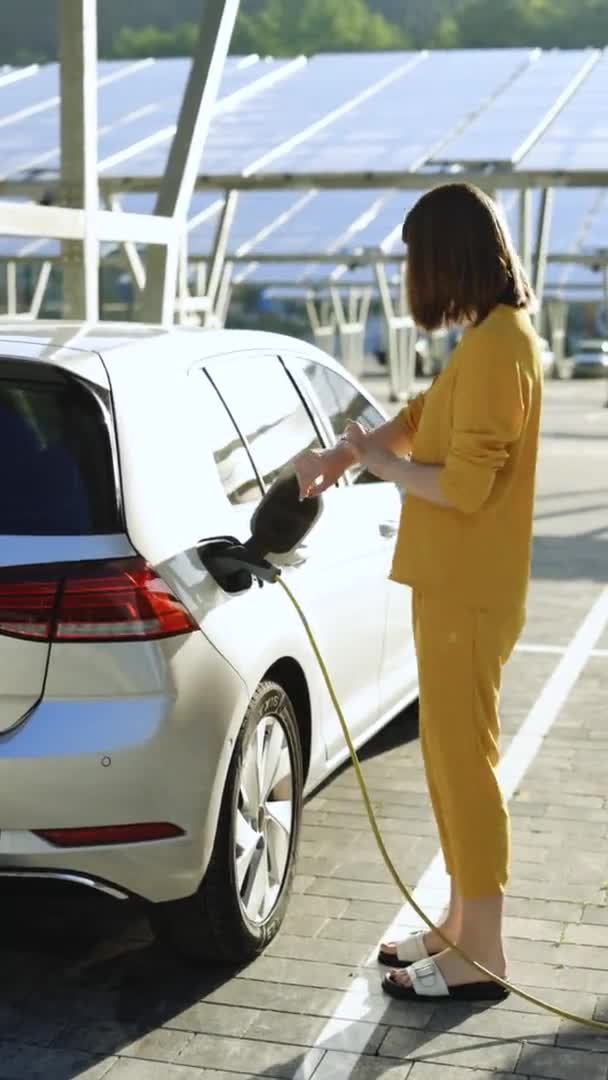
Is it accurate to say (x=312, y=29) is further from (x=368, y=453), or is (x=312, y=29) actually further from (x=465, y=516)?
(x=465, y=516)

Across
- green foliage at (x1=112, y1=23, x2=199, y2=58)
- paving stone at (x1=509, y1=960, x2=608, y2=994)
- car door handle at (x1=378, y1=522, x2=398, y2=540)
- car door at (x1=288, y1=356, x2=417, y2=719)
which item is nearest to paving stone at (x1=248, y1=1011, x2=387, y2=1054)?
paving stone at (x1=509, y1=960, x2=608, y2=994)

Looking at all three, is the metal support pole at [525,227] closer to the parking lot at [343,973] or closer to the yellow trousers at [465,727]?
the parking lot at [343,973]

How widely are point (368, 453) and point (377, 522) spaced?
5.80 feet

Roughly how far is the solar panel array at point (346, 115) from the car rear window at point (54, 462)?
13.6 m

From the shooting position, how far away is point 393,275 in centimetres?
5703

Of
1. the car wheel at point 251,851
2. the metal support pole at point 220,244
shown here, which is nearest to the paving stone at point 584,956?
the car wheel at point 251,851

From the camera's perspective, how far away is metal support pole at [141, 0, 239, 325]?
10203 millimetres

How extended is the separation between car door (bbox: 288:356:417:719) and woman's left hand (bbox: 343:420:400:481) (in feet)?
Answer: 4.74

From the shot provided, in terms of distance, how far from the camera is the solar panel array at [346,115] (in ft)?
60.7

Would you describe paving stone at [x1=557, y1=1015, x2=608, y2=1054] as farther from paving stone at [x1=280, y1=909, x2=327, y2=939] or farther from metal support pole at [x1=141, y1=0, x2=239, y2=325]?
metal support pole at [x1=141, y1=0, x2=239, y2=325]

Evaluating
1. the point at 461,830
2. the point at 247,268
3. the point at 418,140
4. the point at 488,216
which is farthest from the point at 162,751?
the point at 247,268

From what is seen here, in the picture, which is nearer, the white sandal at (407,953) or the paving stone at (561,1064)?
the paving stone at (561,1064)

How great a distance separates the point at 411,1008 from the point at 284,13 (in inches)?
6496

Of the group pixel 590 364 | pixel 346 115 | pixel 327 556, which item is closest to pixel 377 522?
pixel 327 556
